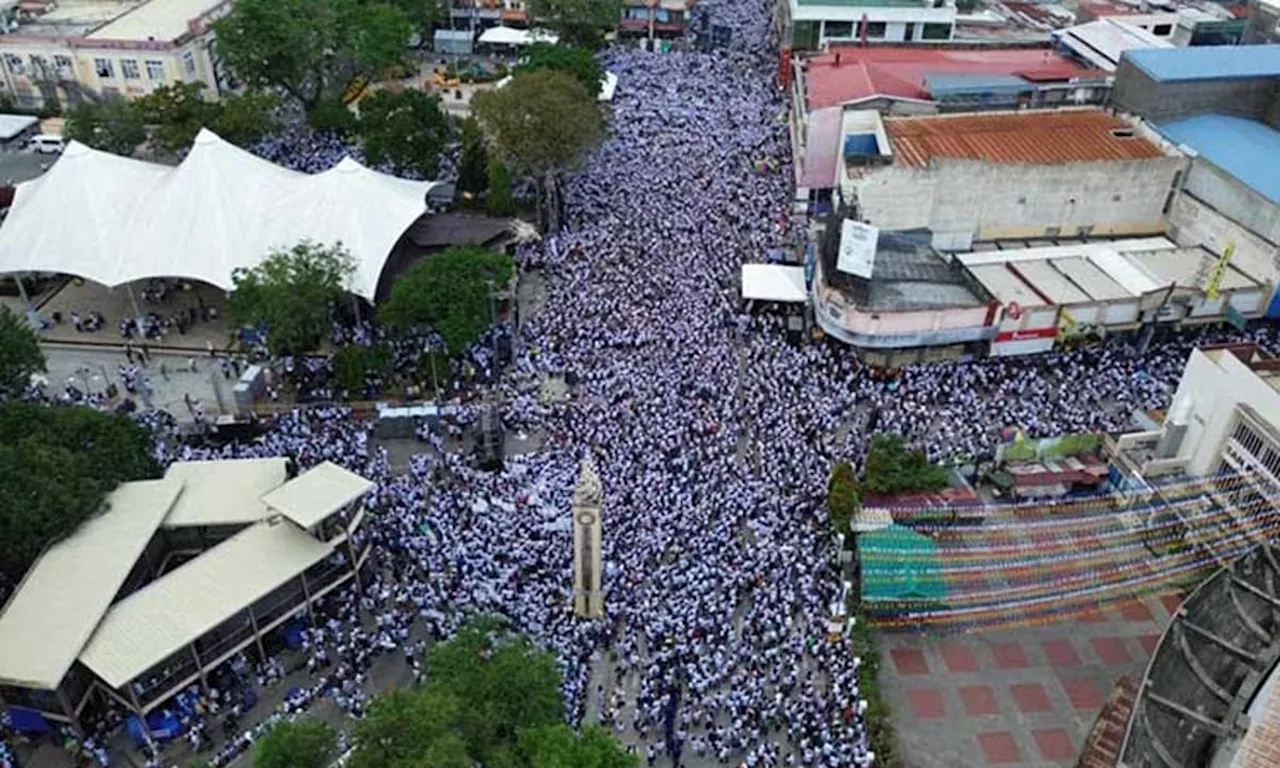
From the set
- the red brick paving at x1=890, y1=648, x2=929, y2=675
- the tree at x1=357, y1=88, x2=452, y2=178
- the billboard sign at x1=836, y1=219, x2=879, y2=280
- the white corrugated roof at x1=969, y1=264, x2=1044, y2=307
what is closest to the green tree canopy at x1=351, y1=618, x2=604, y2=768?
the red brick paving at x1=890, y1=648, x2=929, y2=675

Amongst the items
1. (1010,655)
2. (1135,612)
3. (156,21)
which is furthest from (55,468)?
(156,21)

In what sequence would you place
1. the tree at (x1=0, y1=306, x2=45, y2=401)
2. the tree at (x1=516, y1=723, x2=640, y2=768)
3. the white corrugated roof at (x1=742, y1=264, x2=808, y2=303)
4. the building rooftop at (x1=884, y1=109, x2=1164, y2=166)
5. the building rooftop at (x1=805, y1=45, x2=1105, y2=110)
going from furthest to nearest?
1. the building rooftop at (x1=805, y1=45, x2=1105, y2=110)
2. the building rooftop at (x1=884, y1=109, x2=1164, y2=166)
3. the white corrugated roof at (x1=742, y1=264, x2=808, y2=303)
4. the tree at (x1=0, y1=306, x2=45, y2=401)
5. the tree at (x1=516, y1=723, x2=640, y2=768)

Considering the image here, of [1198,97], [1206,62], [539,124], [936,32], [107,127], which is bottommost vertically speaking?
[107,127]

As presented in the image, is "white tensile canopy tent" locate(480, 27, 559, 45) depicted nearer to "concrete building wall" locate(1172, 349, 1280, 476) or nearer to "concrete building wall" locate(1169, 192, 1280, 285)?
"concrete building wall" locate(1169, 192, 1280, 285)

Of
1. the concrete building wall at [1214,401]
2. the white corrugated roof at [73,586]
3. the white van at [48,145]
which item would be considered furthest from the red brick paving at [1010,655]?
the white van at [48,145]

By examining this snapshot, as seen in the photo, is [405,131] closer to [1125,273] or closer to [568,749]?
[1125,273]

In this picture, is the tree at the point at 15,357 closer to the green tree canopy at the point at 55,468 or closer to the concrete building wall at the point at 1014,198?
the green tree canopy at the point at 55,468
